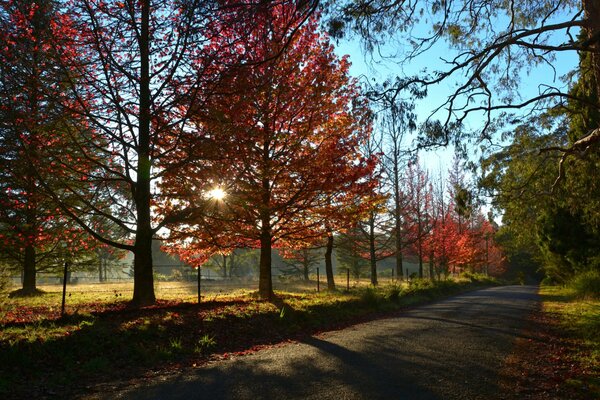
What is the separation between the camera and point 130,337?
25.2 feet

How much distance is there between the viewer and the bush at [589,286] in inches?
617

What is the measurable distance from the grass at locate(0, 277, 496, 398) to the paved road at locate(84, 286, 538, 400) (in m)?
1.06

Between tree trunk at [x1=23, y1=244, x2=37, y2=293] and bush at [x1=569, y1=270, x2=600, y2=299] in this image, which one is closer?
bush at [x1=569, y1=270, x2=600, y2=299]

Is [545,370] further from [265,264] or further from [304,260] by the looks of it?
[304,260]

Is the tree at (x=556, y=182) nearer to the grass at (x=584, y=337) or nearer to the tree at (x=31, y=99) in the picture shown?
the grass at (x=584, y=337)

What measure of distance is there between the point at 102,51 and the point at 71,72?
3.33ft

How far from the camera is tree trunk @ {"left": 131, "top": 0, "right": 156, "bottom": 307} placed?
427 inches

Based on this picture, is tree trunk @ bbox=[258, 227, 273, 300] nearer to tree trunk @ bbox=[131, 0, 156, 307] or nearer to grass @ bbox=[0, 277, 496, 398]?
grass @ bbox=[0, 277, 496, 398]

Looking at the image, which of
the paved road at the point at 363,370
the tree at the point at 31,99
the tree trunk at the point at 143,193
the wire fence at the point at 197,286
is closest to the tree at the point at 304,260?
the wire fence at the point at 197,286

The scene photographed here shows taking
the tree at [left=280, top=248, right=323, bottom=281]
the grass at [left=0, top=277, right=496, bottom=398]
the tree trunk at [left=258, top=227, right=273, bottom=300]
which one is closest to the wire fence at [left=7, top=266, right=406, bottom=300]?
the tree at [left=280, top=248, right=323, bottom=281]

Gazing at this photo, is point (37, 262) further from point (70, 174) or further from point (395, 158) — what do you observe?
point (395, 158)

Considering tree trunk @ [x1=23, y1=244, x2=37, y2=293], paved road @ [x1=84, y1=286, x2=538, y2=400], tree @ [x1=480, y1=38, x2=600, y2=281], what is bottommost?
paved road @ [x1=84, y1=286, x2=538, y2=400]

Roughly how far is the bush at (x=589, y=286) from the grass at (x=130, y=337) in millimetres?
10186

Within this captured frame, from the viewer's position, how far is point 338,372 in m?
6.01
